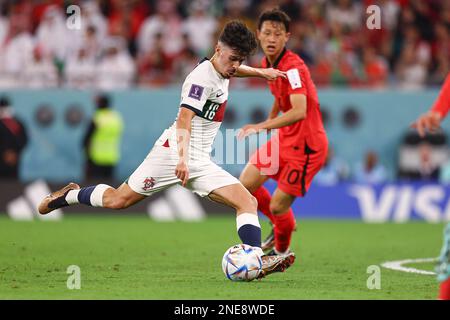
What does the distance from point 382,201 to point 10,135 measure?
21.9ft

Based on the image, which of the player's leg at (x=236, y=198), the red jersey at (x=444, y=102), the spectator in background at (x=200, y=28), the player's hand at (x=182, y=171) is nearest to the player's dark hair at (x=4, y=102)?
the spectator in background at (x=200, y=28)

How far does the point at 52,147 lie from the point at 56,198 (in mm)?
9657

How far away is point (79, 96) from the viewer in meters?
19.1

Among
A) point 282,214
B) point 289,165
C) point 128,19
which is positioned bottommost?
point 282,214

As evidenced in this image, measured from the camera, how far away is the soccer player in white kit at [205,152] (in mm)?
8297

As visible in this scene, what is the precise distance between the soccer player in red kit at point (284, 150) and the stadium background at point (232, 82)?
735cm

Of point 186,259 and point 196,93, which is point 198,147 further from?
point 186,259

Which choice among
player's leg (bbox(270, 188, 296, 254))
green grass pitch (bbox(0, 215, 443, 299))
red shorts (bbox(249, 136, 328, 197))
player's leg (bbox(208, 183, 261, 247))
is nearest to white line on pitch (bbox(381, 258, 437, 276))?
green grass pitch (bbox(0, 215, 443, 299))

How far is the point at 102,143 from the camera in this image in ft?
59.4

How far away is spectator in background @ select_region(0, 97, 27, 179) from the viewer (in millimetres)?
17797

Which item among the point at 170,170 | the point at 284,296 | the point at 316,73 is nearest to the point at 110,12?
the point at 316,73

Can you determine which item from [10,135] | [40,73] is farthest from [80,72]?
[10,135]

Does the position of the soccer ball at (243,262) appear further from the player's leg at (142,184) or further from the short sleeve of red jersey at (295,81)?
the short sleeve of red jersey at (295,81)
